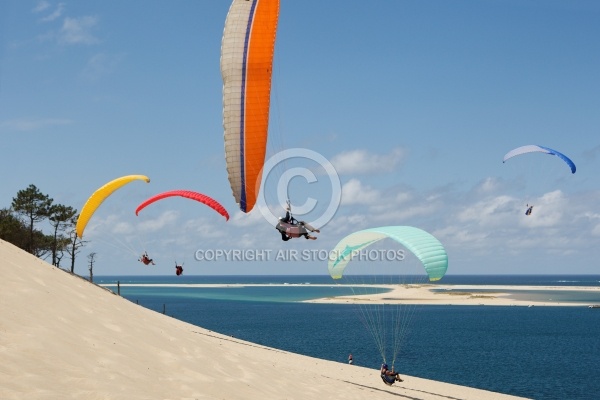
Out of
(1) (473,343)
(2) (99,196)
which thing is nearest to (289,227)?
(2) (99,196)

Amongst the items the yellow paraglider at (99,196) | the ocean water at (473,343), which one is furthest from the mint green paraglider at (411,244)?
the ocean water at (473,343)

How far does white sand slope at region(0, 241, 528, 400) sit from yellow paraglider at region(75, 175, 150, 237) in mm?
10570

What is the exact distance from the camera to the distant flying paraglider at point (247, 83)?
57.1 ft

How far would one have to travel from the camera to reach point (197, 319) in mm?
83375

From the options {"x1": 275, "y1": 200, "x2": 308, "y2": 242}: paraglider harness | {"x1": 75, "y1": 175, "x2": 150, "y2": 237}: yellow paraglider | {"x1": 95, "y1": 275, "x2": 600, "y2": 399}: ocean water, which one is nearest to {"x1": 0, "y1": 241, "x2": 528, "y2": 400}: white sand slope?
{"x1": 275, "y1": 200, "x2": 308, "y2": 242}: paraglider harness

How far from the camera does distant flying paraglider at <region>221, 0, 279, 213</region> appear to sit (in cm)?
1739

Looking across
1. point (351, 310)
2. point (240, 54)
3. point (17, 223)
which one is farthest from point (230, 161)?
point (351, 310)

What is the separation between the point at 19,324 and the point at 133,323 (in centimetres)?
409

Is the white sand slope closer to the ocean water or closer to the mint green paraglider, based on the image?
the mint green paraglider

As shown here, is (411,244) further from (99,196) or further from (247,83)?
(99,196)

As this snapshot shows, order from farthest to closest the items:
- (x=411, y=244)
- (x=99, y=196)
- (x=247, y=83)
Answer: (x=99, y=196), (x=411, y=244), (x=247, y=83)

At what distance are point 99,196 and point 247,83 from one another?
1221 centimetres

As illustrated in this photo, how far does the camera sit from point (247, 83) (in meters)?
17.6

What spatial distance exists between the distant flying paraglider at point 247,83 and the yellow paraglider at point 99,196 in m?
8.57
